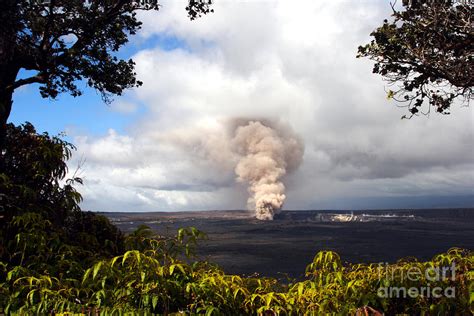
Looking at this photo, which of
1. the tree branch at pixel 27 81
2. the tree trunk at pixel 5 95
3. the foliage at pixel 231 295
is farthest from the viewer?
the tree branch at pixel 27 81

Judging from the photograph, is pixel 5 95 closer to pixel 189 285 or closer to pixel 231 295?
pixel 189 285

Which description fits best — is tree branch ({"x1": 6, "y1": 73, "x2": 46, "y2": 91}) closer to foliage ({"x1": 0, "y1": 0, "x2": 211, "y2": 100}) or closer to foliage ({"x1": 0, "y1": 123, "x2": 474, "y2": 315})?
foliage ({"x1": 0, "y1": 0, "x2": 211, "y2": 100})

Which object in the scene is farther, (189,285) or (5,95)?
(5,95)

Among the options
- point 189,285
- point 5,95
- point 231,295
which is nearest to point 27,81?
point 5,95

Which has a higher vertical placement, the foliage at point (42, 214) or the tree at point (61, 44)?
the tree at point (61, 44)

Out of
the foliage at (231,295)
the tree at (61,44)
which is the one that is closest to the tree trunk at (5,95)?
the tree at (61,44)

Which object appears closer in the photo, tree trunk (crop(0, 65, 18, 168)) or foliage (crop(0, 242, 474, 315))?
foliage (crop(0, 242, 474, 315))

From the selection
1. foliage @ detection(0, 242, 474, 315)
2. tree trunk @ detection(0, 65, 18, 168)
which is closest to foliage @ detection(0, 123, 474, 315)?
foliage @ detection(0, 242, 474, 315)

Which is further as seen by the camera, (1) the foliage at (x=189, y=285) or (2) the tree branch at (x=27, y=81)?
(2) the tree branch at (x=27, y=81)

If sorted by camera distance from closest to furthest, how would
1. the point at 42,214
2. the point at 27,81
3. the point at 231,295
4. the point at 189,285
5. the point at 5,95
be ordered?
1. the point at 189,285
2. the point at 231,295
3. the point at 42,214
4. the point at 5,95
5. the point at 27,81

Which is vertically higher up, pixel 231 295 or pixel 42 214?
pixel 42 214

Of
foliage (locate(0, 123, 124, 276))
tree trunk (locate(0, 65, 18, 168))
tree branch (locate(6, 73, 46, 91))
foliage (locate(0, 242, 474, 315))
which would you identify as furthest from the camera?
tree branch (locate(6, 73, 46, 91))

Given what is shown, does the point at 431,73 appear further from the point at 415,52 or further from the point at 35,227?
the point at 35,227

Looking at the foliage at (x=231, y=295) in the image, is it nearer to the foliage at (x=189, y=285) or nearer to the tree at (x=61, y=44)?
the foliage at (x=189, y=285)
